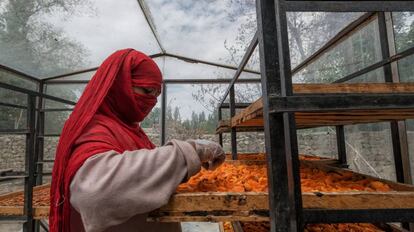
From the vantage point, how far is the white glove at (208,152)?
1130 millimetres

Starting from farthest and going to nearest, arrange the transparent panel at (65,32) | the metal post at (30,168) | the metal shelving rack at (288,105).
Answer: the transparent panel at (65,32) < the metal post at (30,168) < the metal shelving rack at (288,105)

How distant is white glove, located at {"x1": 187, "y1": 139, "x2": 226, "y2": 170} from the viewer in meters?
1.13

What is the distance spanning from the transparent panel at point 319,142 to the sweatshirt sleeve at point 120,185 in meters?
3.88

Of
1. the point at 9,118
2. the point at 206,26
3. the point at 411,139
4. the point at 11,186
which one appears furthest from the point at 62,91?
the point at 411,139

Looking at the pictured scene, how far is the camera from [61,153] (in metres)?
1.09

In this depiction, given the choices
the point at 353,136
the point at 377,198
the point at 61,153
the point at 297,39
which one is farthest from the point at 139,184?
the point at 297,39

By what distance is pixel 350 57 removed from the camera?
334 cm

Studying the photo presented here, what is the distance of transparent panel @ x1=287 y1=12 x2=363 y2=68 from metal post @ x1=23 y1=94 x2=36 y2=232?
3918 millimetres

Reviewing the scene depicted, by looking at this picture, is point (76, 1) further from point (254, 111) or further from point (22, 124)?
point (254, 111)

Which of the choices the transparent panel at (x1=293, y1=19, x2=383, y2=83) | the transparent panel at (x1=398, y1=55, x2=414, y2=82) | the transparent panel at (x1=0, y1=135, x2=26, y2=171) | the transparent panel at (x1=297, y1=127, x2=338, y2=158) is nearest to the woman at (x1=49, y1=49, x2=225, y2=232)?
the transparent panel at (x1=398, y1=55, x2=414, y2=82)

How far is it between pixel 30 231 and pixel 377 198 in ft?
10.4

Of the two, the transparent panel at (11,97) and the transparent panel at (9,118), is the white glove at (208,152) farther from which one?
the transparent panel at (9,118)

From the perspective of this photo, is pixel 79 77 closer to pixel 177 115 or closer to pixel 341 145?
pixel 177 115

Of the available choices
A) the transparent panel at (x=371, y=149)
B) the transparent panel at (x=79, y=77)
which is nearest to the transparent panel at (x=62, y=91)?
the transparent panel at (x=79, y=77)
